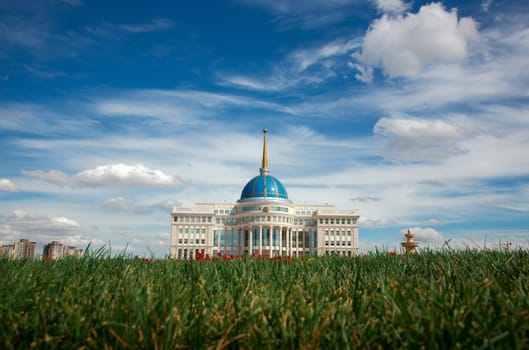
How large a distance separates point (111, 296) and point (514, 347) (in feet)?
11.5

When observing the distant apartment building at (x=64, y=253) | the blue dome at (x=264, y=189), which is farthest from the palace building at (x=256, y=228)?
the distant apartment building at (x=64, y=253)

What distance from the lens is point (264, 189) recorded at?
78.3 m

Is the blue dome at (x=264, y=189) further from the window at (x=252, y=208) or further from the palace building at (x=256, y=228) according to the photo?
the window at (x=252, y=208)

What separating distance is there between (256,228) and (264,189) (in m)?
7.81

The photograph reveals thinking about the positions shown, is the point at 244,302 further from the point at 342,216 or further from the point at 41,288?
the point at 342,216

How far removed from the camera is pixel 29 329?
3.29m

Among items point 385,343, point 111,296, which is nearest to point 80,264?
point 111,296

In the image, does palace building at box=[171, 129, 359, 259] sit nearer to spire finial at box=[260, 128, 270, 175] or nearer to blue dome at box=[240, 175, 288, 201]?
blue dome at box=[240, 175, 288, 201]

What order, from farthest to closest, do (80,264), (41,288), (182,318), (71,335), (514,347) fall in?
(80,264), (41,288), (182,318), (71,335), (514,347)

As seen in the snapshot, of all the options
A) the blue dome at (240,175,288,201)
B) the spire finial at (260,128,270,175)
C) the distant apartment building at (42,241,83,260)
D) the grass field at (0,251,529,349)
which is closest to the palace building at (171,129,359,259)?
the blue dome at (240,175,288,201)

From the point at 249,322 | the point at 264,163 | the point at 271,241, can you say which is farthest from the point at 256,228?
the point at 249,322

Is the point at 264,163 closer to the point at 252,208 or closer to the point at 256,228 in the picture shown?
the point at 252,208

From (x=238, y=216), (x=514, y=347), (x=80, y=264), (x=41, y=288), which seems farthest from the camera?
(x=238, y=216)

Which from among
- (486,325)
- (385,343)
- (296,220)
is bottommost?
(385,343)
